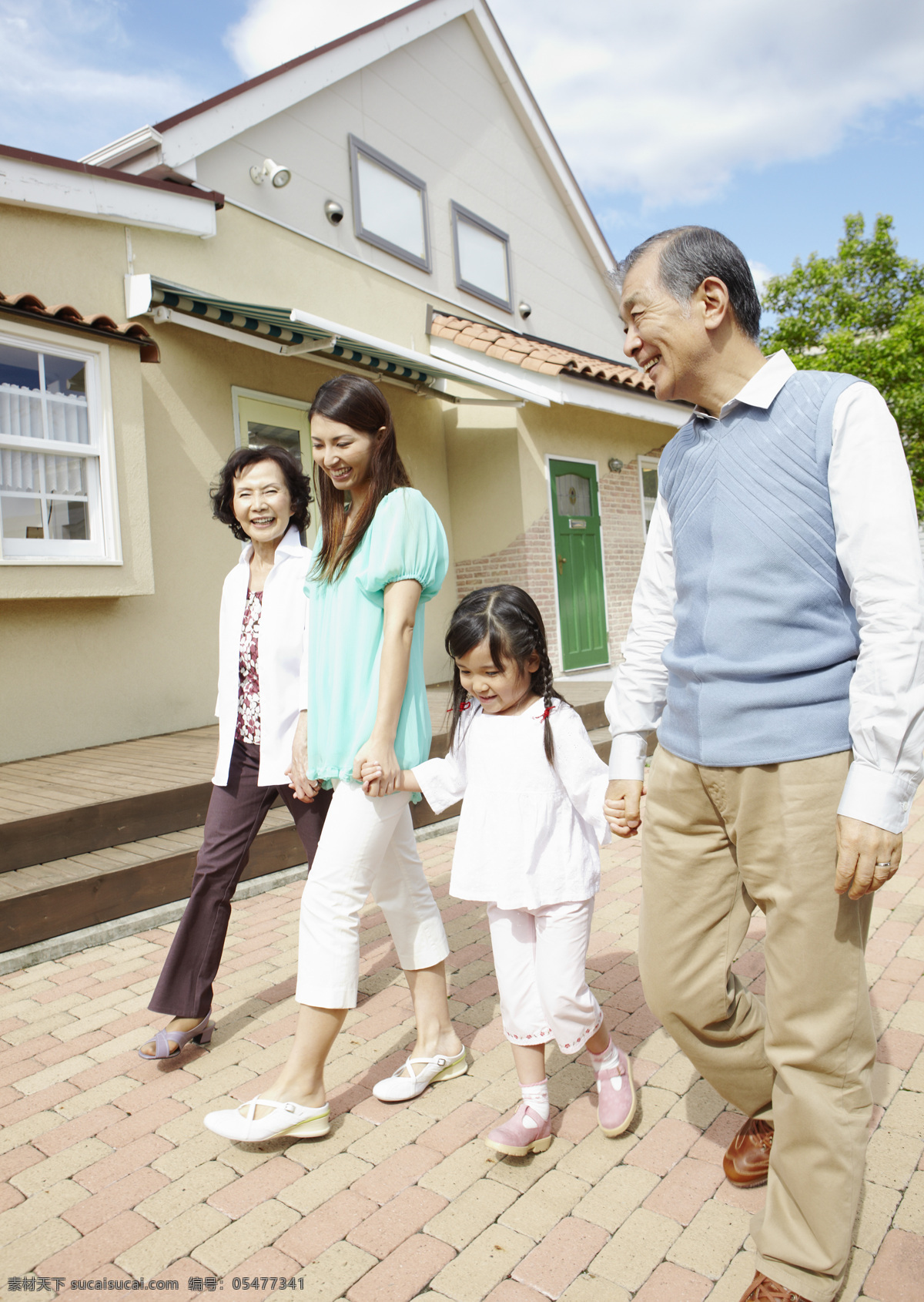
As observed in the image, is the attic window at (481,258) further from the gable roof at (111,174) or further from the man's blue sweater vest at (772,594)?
the man's blue sweater vest at (772,594)

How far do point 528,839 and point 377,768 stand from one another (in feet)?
1.46

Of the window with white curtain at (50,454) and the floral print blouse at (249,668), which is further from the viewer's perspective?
the window with white curtain at (50,454)

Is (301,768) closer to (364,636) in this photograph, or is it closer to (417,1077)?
(364,636)

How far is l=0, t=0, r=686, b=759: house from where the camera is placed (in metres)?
6.27

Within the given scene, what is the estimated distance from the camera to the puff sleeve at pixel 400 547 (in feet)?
8.29

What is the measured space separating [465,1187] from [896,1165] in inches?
42.7

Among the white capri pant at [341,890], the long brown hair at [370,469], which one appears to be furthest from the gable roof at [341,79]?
the white capri pant at [341,890]

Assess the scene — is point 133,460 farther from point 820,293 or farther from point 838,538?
point 820,293

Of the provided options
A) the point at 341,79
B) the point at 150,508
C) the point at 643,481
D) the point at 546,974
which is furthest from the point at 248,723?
the point at 643,481

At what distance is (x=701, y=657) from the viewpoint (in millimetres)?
1923

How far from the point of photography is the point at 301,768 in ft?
9.40

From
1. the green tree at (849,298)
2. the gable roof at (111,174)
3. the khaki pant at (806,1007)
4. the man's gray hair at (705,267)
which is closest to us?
the khaki pant at (806,1007)

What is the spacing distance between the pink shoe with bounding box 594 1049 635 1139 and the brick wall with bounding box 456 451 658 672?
7673 millimetres

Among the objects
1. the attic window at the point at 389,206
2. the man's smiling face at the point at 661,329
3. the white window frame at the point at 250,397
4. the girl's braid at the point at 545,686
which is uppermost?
the attic window at the point at 389,206
